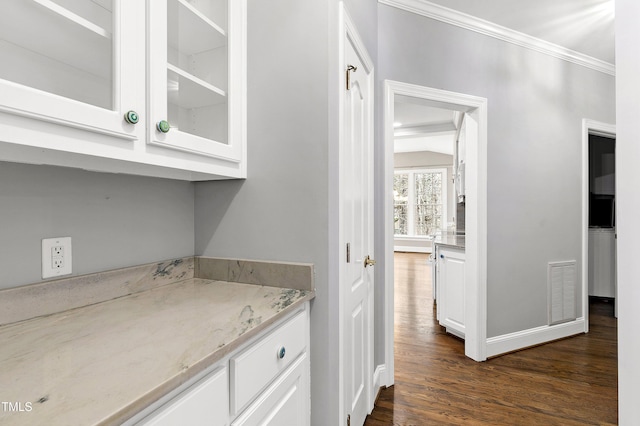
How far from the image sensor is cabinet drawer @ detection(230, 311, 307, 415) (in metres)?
0.81

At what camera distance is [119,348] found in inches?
28.5

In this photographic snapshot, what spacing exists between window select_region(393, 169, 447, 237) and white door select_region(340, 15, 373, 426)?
23.7 ft

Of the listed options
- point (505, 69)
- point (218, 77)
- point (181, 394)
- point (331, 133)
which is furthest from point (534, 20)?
point (181, 394)

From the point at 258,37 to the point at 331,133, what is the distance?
54cm

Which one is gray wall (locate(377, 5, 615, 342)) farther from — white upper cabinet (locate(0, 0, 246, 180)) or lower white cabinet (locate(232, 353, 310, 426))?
lower white cabinet (locate(232, 353, 310, 426))

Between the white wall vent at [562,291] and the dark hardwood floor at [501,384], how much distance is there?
233 mm

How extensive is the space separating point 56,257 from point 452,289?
2899 millimetres

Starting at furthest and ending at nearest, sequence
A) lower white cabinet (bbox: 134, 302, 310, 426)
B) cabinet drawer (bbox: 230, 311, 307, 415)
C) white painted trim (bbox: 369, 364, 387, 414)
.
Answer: white painted trim (bbox: 369, 364, 387, 414)
cabinet drawer (bbox: 230, 311, 307, 415)
lower white cabinet (bbox: 134, 302, 310, 426)

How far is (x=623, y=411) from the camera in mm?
1080

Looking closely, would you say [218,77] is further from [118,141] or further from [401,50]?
[401,50]

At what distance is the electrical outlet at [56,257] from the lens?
37.9 inches

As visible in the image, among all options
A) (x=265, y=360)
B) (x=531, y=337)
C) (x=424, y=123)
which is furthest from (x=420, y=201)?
(x=265, y=360)

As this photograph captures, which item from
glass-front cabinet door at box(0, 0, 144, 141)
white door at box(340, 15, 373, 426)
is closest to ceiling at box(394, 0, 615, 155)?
white door at box(340, 15, 373, 426)

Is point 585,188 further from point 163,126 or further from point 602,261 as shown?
point 163,126
